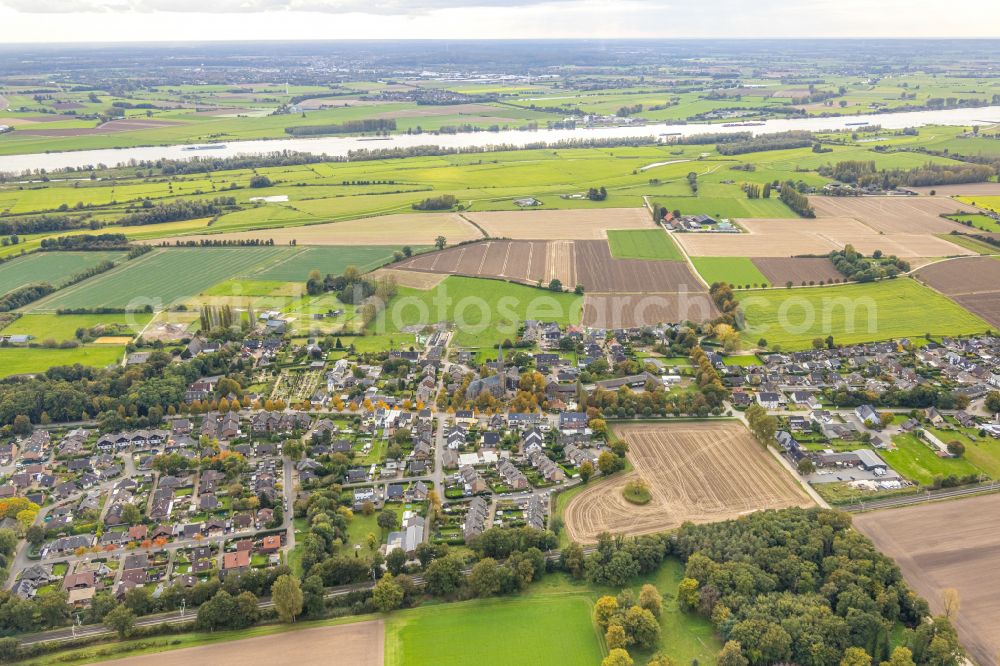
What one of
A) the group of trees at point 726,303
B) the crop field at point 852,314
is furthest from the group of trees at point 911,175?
the group of trees at point 726,303

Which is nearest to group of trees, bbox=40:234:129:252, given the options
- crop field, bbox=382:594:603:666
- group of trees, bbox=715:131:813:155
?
crop field, bbox=382:594:603:666

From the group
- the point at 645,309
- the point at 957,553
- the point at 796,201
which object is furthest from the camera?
the point at 796,201

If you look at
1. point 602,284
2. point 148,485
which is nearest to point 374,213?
point 602,284

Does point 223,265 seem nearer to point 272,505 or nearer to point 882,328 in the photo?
point 272,505

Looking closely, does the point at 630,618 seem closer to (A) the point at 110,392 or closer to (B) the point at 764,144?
Result: (A) the point at 110,392

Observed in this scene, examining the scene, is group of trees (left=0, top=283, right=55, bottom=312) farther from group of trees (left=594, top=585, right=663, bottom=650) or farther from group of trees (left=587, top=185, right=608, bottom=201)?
group of trees (left=587, top=185, right=608, bottom=201)

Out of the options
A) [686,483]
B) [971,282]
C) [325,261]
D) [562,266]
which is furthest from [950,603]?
[325,261]

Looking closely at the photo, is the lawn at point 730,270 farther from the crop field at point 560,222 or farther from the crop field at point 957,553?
the crop field at point 957,553
